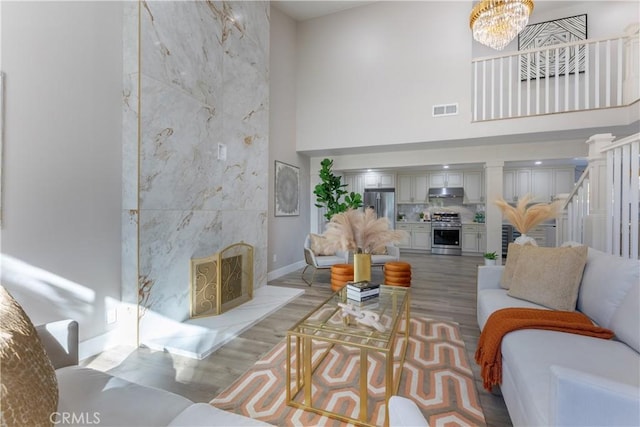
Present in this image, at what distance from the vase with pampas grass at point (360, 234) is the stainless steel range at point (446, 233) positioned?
5.74 metres

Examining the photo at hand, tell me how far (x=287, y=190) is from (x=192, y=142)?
2.42 m

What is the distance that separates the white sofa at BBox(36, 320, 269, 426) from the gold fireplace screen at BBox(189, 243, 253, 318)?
160 centimetres

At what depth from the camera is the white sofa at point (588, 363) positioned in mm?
826

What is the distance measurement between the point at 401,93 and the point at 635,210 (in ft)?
11.2

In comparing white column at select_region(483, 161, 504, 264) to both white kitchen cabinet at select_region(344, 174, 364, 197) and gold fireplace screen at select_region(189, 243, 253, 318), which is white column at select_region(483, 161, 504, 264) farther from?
gold fireplace screen at select_region(189, 243, 253, 318)

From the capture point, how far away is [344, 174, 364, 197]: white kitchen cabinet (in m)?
7.90

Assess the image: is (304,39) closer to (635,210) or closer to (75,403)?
(635,210)

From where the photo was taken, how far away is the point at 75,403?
1.05 m

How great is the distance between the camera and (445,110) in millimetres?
4523

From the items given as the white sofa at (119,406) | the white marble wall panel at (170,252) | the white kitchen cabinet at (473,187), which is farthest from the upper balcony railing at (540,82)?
the white sofa at (119,406)

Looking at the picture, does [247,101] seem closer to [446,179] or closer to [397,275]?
[397,275]

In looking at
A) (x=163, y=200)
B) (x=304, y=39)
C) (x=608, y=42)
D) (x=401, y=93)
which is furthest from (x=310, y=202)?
(x=608, y=42)

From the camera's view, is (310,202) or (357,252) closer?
(357,252)

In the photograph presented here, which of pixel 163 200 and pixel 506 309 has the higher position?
pixel 163 200
